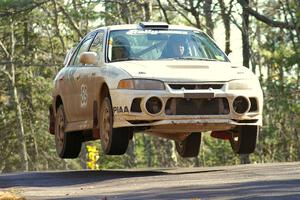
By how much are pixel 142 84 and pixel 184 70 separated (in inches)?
21.7

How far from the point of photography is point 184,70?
37.2ft

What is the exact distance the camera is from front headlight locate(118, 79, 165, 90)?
11.1 meters

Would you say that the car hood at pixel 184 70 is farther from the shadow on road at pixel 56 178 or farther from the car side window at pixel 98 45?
the shadow on road at pixel 56 178

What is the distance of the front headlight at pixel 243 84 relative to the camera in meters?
11.3

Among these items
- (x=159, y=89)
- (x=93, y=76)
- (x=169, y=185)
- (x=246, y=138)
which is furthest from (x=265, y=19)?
(x=169, y=185)

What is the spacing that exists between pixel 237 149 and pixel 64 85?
9.69 ft

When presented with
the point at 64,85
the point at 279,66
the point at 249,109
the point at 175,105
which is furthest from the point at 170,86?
the point at 279,66

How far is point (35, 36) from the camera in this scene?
45031mm

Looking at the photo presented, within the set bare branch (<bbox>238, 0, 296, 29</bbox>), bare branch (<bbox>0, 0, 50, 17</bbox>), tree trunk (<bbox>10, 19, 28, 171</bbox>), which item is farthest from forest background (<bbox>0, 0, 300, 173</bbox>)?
bare branch (<bbox>238, 0, 296, 29</bbox>)

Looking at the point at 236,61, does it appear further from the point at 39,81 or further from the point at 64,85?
the point at 39,81

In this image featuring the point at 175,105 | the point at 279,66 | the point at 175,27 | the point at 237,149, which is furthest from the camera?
the point at 279,66

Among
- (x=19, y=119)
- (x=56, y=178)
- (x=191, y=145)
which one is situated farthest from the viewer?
(x=19, y=119)

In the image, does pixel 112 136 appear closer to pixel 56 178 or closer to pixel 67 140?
pixel 56 178

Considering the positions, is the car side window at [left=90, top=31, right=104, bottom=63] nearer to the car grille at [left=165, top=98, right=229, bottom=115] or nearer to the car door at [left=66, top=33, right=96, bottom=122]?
the car door at [left=66, top=33, right=96, bottom=122]
